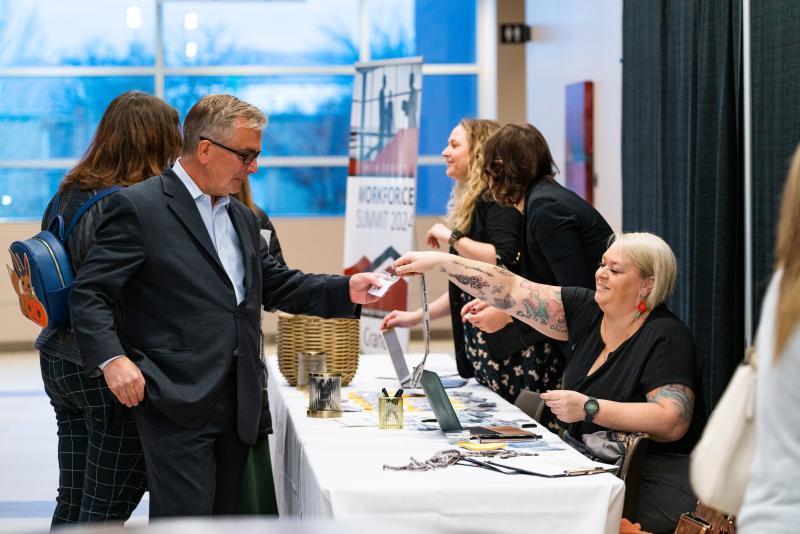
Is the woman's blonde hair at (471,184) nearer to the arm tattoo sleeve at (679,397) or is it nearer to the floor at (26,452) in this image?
the arm tattoo sleeve at (679,397)

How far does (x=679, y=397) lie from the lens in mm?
2924

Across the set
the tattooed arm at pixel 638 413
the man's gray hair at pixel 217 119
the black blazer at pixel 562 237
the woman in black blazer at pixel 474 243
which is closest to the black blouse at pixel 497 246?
the woman in black blazer at pixel 474 243

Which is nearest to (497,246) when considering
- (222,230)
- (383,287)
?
(383,287)

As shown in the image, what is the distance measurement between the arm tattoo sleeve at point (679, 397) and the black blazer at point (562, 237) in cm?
80

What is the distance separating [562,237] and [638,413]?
102 centimetres

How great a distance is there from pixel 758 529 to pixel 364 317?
238 inches

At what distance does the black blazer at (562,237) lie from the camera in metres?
3.78

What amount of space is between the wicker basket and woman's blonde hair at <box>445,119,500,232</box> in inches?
34.4

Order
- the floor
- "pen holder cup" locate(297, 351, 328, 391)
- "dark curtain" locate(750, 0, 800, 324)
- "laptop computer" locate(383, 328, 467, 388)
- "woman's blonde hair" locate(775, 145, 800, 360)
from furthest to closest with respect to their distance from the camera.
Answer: the floor, "pen holder cup" locate(297, 351, 328, 391), "dark curtain" locate(750, 0, 800, 324), "laptop computer" locate(383, 328, 467, 388), "woman's blonde hair" locate(775, 145, 800, 360)

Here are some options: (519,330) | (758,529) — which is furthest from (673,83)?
(758,529)

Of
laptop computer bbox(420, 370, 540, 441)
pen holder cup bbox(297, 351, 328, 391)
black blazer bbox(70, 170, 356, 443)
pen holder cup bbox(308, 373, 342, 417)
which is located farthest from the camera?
pen holder cup bbox(297, 351, 328, 391)

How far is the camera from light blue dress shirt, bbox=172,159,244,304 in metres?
2.83

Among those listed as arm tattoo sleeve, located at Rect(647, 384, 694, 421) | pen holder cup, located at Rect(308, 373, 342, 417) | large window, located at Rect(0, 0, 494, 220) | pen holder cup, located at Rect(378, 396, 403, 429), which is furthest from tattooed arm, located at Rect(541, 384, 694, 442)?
large window, located at Rect(0, 0, 494, 220)

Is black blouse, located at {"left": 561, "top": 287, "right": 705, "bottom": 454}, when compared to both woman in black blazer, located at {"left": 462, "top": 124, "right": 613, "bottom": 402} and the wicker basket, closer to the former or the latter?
woman in black blazer, located at {"left": 462, "top": 124, "right": 613, "bottom": 402}
